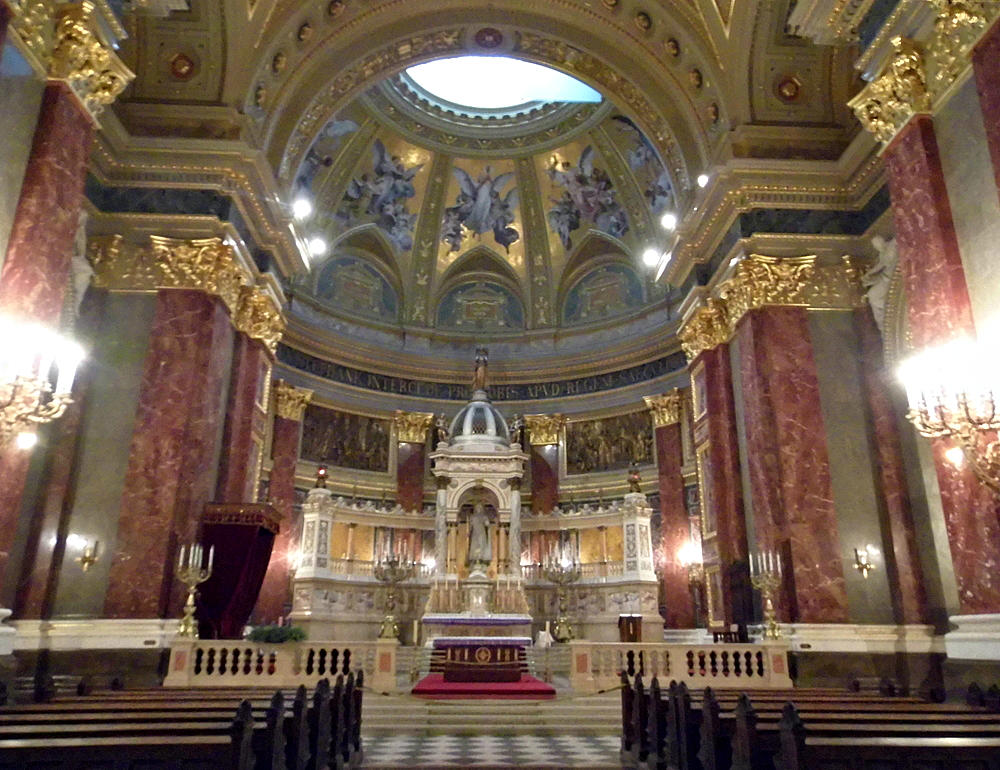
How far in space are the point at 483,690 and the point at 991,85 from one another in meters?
10.4

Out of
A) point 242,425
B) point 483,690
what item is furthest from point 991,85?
point 242,425

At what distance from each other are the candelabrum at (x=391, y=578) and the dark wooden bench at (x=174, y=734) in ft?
21.0

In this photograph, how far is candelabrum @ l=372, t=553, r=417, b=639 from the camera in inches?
520

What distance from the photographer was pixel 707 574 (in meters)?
16.0

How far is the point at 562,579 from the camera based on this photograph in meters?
19.7

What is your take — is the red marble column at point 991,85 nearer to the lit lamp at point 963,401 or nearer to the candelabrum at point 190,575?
the lit lamp at point 963,401

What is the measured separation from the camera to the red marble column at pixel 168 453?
1104 centimetres

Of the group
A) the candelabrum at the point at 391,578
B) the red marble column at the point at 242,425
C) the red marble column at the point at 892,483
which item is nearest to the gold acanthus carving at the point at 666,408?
the candelabrum at the point at 391,578

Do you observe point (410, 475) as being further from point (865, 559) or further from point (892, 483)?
point (892, 483)

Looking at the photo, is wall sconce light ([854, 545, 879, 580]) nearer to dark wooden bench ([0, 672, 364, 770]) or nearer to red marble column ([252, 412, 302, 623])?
dark wooden bench ([0, 672, 364, 770])

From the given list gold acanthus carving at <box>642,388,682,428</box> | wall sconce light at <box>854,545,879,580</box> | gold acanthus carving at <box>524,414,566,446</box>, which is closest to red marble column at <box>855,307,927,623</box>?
wall sconce light at <box>854,545,879,580</box>

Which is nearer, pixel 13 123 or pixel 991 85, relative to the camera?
pixel 991 85

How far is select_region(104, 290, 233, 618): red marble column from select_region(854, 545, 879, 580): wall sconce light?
10272 mm

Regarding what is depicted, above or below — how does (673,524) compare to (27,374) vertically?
above
